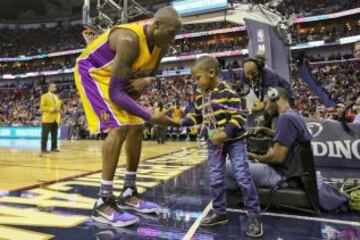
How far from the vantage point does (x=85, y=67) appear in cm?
264

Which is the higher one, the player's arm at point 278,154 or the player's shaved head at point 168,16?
the player's shaved head at point 168,16

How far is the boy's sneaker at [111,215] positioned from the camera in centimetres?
227

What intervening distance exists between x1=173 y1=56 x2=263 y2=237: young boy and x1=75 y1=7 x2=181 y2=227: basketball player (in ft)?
1.03

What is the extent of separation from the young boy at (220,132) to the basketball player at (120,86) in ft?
1.03

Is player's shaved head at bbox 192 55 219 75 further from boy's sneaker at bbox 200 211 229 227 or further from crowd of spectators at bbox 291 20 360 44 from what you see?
crowd of spectators at bbox 291 20 360 44

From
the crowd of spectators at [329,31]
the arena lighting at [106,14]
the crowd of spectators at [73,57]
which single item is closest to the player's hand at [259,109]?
the arena lighting at [106,14]

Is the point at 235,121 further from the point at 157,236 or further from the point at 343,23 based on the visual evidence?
the point at 343,23

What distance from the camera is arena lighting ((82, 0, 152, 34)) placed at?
26.2 feet

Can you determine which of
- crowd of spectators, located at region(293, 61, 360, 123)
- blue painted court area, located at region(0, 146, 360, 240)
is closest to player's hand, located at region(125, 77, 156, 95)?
blue painted court area, located at region(0, 146, 360, 240)

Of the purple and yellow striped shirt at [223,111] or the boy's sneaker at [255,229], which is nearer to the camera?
the boy's sneaker at [255,229]

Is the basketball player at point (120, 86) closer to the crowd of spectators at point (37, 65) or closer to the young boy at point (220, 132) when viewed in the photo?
the young boy at point (220, 132)

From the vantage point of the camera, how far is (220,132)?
2.21 meters

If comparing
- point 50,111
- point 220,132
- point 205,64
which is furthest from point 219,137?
point 50,111

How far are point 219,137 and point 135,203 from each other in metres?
0.97
